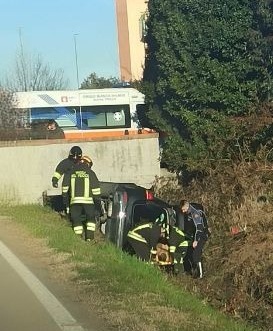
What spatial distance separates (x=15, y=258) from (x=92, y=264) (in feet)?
5.20

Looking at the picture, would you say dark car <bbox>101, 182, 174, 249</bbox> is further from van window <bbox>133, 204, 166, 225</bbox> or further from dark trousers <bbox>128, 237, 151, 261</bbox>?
dark trousers <bbox>128, 237, 151, 261</bbox>

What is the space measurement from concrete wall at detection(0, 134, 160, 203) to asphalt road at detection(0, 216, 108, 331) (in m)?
11.0

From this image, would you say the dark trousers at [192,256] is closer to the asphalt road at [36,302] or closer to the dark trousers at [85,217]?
the dark trousers at [85,217]

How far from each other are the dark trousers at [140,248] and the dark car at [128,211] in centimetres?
38

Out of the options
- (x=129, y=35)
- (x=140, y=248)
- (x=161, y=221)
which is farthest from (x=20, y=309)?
(x=129, y=35)

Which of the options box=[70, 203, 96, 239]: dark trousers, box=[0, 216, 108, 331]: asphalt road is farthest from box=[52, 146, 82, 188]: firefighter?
box=[0, 216, 108, 331]: asphalt road

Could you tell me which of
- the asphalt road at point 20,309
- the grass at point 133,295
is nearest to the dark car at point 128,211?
the grass at point 133,295

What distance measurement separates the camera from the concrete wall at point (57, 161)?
22.0 m

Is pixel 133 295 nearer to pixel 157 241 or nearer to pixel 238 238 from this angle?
pixel 157 241

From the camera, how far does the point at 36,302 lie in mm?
7992

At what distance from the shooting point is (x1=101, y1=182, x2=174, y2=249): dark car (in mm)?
13734

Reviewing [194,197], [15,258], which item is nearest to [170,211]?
[15,258]

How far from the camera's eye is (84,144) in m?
22.9

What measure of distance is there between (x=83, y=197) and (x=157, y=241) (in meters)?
1.72
